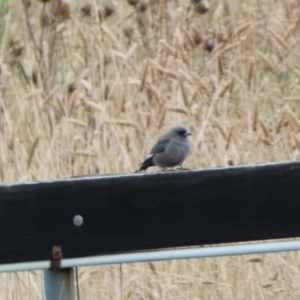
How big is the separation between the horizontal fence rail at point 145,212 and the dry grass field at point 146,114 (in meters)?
Answer: 1.26

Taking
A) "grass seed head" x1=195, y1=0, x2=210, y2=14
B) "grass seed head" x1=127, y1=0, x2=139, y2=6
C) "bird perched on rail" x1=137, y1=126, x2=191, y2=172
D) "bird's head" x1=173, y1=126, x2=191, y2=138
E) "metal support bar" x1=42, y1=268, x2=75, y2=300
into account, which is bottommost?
"metal support bar" x1=42, y1=268, x2=75, y2=300

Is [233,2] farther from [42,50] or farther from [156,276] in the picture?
[156,276]

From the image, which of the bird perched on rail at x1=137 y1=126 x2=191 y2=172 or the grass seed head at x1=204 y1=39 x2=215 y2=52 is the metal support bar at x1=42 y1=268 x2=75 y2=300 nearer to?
the bird perched on rail at x1=137 y1=126 x2=191 y2=172

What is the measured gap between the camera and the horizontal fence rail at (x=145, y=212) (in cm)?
162

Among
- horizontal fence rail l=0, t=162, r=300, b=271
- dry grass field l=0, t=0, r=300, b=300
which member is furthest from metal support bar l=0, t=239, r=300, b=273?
dry grass field l=0, t=0, r=300, b=300

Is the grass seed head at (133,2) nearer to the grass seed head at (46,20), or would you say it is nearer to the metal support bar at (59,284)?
the grass seed head at (46,20)

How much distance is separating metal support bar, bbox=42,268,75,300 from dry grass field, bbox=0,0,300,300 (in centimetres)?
122

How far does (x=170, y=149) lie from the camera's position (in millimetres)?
3262

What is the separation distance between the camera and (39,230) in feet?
5.31

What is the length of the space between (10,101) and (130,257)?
262 centimetres

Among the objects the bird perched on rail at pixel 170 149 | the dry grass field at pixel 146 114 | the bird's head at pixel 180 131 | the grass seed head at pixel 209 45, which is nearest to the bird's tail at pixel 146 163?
the bird perched on rail at pixel 170 149

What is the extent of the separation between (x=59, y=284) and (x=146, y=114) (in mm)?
1832

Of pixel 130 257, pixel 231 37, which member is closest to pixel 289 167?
pixel 130 257

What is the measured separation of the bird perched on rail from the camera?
10.4ft
